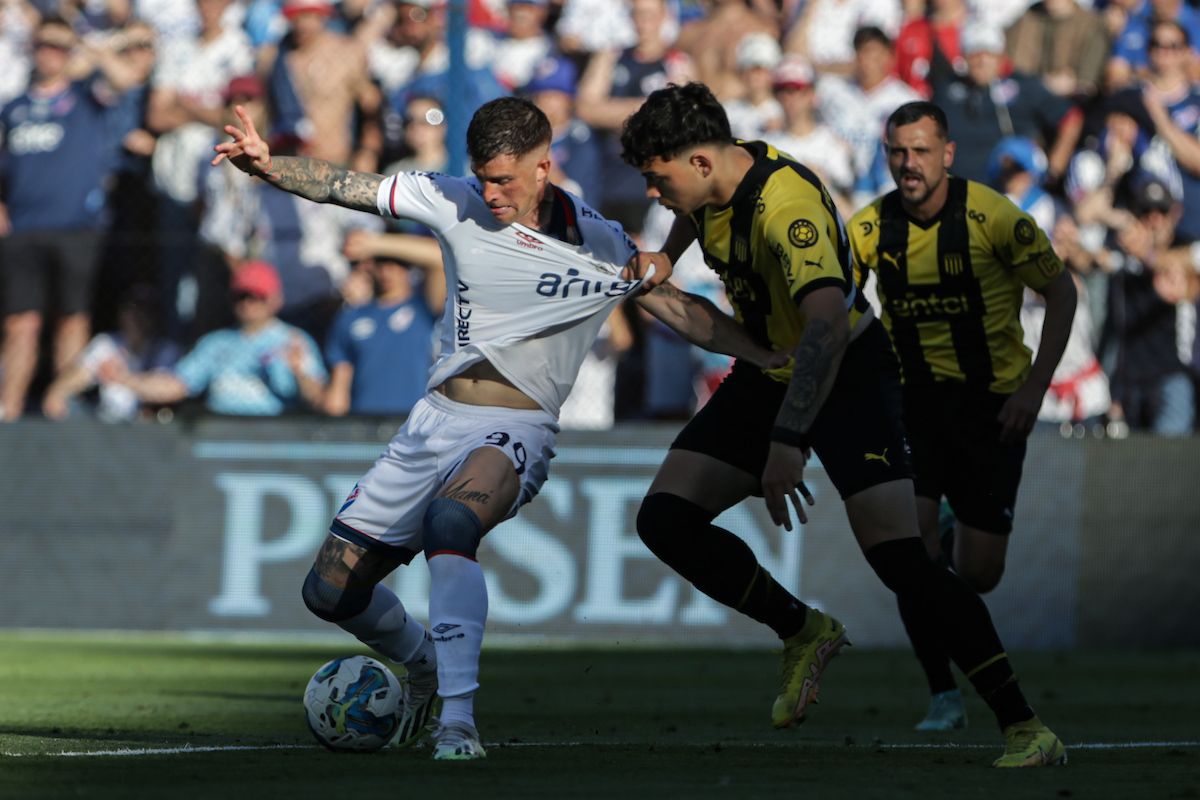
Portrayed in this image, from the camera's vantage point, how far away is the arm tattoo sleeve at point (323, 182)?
6.28 metres

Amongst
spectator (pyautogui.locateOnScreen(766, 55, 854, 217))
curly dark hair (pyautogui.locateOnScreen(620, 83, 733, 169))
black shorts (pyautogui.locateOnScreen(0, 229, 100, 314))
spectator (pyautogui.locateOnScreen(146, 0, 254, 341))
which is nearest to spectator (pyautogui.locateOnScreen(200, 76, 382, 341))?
spectator (pyautogui.locateOnScreen(146, 0, 254, 341))

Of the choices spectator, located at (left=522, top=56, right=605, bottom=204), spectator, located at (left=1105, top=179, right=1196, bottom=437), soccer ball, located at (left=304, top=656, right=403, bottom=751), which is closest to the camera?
soccer ball, located at (left=304, top=656, right=403, bottom=751)

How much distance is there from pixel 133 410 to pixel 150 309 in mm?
827

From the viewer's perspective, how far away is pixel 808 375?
19.3 ft

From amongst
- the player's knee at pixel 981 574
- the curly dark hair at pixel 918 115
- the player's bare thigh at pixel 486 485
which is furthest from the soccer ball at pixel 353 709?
the curly dark hair at pixel 918 115

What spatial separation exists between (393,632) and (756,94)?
7584 millimetres

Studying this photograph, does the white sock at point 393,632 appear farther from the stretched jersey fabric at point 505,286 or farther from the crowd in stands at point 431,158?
the crowd in stands at point 431,158

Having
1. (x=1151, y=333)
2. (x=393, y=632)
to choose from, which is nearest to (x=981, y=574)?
(x=393, y=632)

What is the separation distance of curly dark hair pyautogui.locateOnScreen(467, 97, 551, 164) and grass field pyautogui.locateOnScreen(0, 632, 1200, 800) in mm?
2018

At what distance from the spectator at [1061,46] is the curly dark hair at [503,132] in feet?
24.6

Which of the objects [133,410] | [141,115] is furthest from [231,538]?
[141,115]

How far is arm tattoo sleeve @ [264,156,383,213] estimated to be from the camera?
6.28m

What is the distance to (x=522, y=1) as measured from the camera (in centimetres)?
1398

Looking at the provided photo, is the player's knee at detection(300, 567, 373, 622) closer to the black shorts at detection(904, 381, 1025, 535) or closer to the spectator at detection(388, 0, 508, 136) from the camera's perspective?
A: the black shorts at detection(904, 381, 1025, 535)
